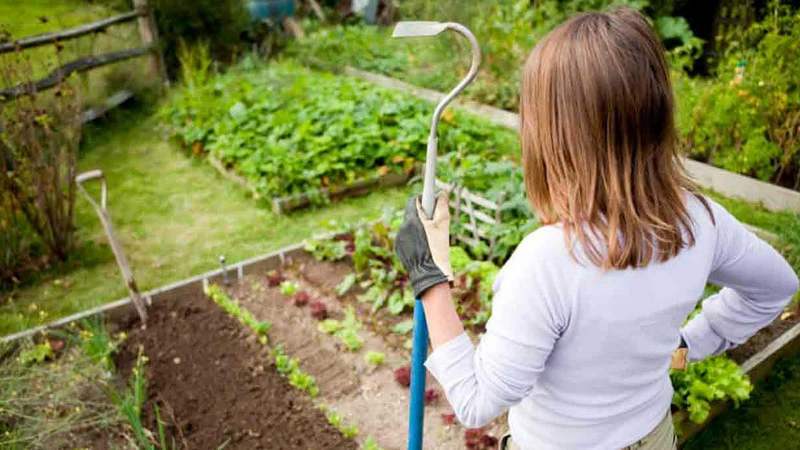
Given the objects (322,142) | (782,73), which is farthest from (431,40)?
(782,73)

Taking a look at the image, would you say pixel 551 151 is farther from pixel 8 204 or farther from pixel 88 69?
pixel 88 69

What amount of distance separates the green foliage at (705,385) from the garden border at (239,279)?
0.24 feet

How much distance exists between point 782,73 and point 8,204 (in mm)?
5437

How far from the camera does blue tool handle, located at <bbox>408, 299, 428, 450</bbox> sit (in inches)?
59.1

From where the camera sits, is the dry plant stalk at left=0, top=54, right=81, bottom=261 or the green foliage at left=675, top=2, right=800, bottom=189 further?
the green foliage at left=675, top=2, right=800, bottom=189

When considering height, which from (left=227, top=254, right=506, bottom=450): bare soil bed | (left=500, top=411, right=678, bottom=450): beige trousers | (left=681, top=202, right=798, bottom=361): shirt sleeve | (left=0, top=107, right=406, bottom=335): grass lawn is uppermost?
(left=681, top=202, right=798, bottom=361): shirt sleeve

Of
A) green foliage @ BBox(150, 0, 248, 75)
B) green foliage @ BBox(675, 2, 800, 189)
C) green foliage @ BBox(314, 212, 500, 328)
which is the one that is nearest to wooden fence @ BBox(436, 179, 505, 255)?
green foliage @ BBox(314, 212, 500, 328)

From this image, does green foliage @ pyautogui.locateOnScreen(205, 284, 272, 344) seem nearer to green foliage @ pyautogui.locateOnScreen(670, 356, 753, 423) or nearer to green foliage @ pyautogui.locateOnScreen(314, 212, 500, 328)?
green foliage @ pyautogui.locateOnScreen(314, 212, 500, 328)

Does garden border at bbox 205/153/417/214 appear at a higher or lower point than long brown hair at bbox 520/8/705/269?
lower

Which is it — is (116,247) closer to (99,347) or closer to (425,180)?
(99,347)

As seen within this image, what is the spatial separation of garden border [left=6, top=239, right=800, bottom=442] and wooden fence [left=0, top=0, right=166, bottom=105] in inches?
88.8

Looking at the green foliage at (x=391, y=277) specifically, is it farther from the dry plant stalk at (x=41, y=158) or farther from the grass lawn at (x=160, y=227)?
the dry plant stalk at (x=41, y=158)

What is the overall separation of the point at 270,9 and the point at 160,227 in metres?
7.19

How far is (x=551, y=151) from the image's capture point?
1161mm
